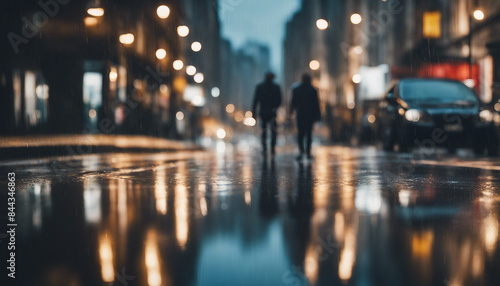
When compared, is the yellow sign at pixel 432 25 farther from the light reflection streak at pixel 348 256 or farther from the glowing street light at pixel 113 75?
the light reflection streak at pixel 348 256

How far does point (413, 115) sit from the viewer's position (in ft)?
54.2

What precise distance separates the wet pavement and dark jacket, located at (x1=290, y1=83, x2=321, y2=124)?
797 cm

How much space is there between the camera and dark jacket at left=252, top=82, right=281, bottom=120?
17969 millimetres

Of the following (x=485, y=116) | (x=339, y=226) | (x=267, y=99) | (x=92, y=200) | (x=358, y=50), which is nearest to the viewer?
(x=339, y=226)

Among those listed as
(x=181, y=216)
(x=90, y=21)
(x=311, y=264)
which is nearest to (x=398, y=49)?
(x=90, y=21)

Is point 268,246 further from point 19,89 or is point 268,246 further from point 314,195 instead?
point 19,89

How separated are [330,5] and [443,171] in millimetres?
100265

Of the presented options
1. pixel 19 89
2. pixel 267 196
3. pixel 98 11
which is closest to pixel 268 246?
pixel 267 196

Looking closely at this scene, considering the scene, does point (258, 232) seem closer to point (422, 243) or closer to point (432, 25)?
point (422, 243)

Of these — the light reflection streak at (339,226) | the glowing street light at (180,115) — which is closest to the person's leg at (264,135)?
the light reflection streak at (339,226)

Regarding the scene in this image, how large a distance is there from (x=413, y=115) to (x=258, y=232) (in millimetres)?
12469

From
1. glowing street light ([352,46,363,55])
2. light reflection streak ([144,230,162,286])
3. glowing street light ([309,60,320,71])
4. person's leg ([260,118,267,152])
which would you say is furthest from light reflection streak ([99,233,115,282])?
glowing street light ([309,60,320,71])

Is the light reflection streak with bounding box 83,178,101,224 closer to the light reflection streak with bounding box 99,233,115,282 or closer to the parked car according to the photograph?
the light reflection streak with bounding box 99,233,115,282

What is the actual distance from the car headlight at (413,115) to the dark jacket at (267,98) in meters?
3.35
